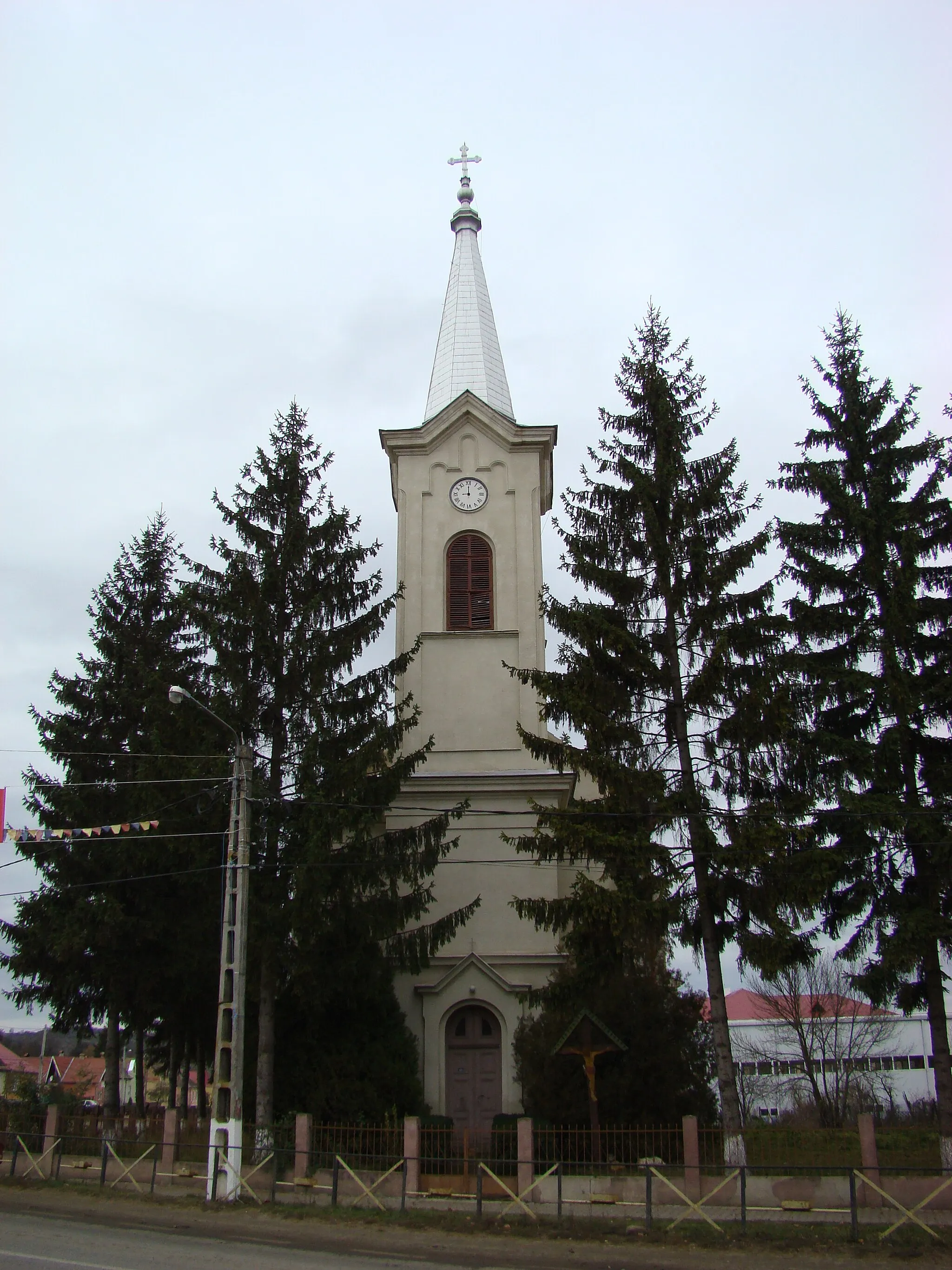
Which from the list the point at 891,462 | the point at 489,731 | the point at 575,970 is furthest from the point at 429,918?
the point at 891,462

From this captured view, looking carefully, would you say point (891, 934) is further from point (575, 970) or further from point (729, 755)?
point (575, 970)

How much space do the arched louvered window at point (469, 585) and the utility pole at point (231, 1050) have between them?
986 cm

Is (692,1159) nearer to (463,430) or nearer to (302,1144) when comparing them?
(302,1144)

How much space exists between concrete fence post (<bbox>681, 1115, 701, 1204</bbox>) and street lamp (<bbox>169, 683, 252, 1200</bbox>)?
6.02 m

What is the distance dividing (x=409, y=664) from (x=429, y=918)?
5.49m

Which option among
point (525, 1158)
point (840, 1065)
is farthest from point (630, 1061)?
point (840, 1065)

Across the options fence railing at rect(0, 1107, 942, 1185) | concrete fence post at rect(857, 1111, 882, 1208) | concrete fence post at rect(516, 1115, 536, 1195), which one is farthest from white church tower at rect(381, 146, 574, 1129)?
concrete fence post at rect(857, 1111, 882, 1208)

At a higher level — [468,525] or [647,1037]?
[468,525]

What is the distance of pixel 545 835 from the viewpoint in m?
16.7

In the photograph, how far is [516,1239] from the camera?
44.1 feet

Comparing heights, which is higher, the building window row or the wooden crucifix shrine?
the wooden crucifix shrine

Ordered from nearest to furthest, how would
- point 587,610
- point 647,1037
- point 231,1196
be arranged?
point 231,1196 < point 587,610 < point 647,1037

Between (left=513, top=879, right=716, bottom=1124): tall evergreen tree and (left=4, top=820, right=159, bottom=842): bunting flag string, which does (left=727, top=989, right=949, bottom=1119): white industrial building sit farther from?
(left=4, top=820, right=159, bottom=842): bunting flag string

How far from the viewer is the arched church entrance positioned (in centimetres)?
2075
